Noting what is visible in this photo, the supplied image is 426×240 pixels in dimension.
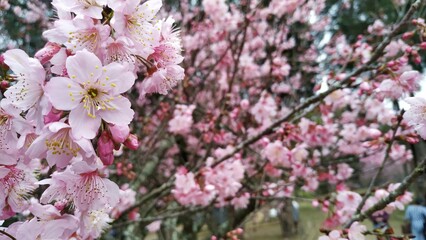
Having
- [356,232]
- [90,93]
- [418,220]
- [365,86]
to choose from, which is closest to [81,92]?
[90,93]

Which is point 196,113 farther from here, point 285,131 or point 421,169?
point 421,169

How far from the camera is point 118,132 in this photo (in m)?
0.99

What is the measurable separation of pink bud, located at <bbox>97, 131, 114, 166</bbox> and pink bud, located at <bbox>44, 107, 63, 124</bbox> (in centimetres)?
12

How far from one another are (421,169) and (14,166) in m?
1.54

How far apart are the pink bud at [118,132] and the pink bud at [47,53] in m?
0.25

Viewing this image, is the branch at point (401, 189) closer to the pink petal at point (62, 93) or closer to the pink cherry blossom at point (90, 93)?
the pink cherry blossom at point (90, 93)

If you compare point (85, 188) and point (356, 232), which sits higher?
point (85, 188)

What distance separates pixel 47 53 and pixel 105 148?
310 millimetres

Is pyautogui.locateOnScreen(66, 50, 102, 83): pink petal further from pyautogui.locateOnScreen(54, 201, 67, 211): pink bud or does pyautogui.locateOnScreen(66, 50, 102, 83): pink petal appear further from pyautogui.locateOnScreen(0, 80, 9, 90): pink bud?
pyautogui.locateOnScreen(54, 201, 67, 211): pink bud

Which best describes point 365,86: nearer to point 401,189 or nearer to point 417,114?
point 401,189

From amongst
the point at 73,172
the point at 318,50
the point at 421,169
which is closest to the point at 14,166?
the point at 73,172

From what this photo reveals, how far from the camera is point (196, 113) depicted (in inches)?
182

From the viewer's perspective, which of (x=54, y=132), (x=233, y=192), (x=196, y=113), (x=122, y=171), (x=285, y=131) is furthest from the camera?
(x=196, y=113)

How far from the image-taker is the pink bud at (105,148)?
971 mm
